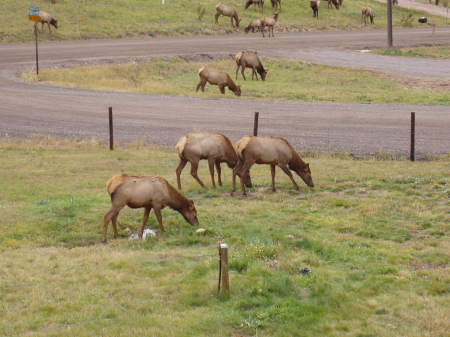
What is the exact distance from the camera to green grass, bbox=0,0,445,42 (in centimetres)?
5747

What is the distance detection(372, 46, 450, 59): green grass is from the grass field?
35.6m

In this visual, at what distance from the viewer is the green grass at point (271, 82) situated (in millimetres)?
37906

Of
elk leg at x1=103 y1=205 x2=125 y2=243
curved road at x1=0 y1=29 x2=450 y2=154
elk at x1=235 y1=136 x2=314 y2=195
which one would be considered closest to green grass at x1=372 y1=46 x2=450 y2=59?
curved road at x1=0 y1=29 x2=450 y2=154

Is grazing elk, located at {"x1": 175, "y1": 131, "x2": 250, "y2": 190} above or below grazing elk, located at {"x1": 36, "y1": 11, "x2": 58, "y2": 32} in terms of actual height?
below

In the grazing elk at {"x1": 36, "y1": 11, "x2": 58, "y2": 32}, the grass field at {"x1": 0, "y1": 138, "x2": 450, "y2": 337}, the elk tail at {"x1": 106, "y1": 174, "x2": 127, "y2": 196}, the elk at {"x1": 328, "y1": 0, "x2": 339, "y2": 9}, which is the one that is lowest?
the grass field at {"x1": 0, "y1": 138, "x2": 450, "y2": 337}

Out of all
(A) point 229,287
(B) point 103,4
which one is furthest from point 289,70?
(A) point 229,287

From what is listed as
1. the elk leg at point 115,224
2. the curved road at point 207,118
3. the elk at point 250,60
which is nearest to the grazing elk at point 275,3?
the elk at point 250,60

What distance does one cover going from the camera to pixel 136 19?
62.9m

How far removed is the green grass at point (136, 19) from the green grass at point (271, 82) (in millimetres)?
12586

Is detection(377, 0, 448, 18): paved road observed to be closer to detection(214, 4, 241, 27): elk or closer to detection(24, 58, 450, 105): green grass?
detection(214, 4, 241, 27): elk

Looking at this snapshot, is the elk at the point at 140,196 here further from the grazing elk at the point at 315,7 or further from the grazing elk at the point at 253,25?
the grazing elk at the point at 315,7

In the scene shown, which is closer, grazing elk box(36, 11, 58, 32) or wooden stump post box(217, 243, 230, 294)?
wooden stump post box(217, 243, 230, 294)

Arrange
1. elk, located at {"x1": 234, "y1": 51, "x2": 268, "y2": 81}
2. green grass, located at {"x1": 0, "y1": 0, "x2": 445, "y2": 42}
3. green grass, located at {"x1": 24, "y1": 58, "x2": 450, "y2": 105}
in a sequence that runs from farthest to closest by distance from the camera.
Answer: green grass, located at {"x1": 0, "y1": 0, "x2": 445, "y2": 42} < elk, located at {"x1": 234, "y1": 51, "x2": 268, "y2": 81} < green grass, located at {"x1": 24, "y1": 58, "x2": 450, "y2": 105}

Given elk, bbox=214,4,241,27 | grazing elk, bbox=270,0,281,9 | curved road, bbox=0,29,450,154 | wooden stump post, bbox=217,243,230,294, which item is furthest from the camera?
grazing elk, bbox=270,0,281,9
